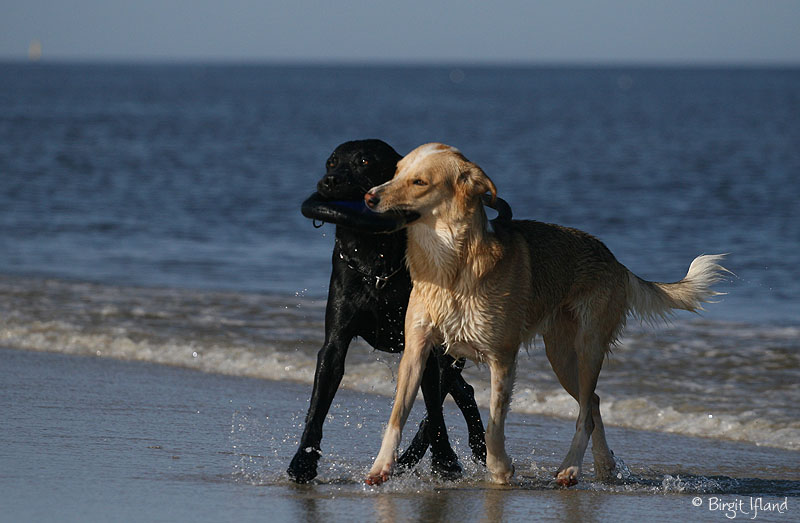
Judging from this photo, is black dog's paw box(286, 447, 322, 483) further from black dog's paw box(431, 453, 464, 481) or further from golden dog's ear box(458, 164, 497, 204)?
golden dog's ear box(458, 164, 497, 204)

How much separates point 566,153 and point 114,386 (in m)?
30.7

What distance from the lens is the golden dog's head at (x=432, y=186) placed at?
4.91 m

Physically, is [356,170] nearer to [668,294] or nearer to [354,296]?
[354,296]

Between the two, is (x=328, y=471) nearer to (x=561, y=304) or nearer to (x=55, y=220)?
(x=561, y=304)

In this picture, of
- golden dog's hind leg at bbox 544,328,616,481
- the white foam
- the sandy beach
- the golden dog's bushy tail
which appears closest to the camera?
the sandy beach

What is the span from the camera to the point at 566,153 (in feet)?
121

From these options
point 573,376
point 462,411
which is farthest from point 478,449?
point 573,376

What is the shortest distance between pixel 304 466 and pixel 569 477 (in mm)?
1330

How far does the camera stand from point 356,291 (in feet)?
17.7

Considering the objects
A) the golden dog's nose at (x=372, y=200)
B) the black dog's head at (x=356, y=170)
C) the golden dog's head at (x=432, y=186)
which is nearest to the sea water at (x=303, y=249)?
the black dog's head at (x=356, y=170)

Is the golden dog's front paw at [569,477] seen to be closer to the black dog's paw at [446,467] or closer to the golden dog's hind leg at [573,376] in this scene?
the golden dog's hind leg at [573,376]

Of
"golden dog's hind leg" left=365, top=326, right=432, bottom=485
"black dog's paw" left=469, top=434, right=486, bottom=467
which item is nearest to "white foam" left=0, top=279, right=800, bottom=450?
"black dog's paw" left=469, top=434, right=486, bottom=467

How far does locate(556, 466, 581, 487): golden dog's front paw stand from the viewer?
17.6 feet

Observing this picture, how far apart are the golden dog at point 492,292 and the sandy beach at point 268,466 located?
278 mm
